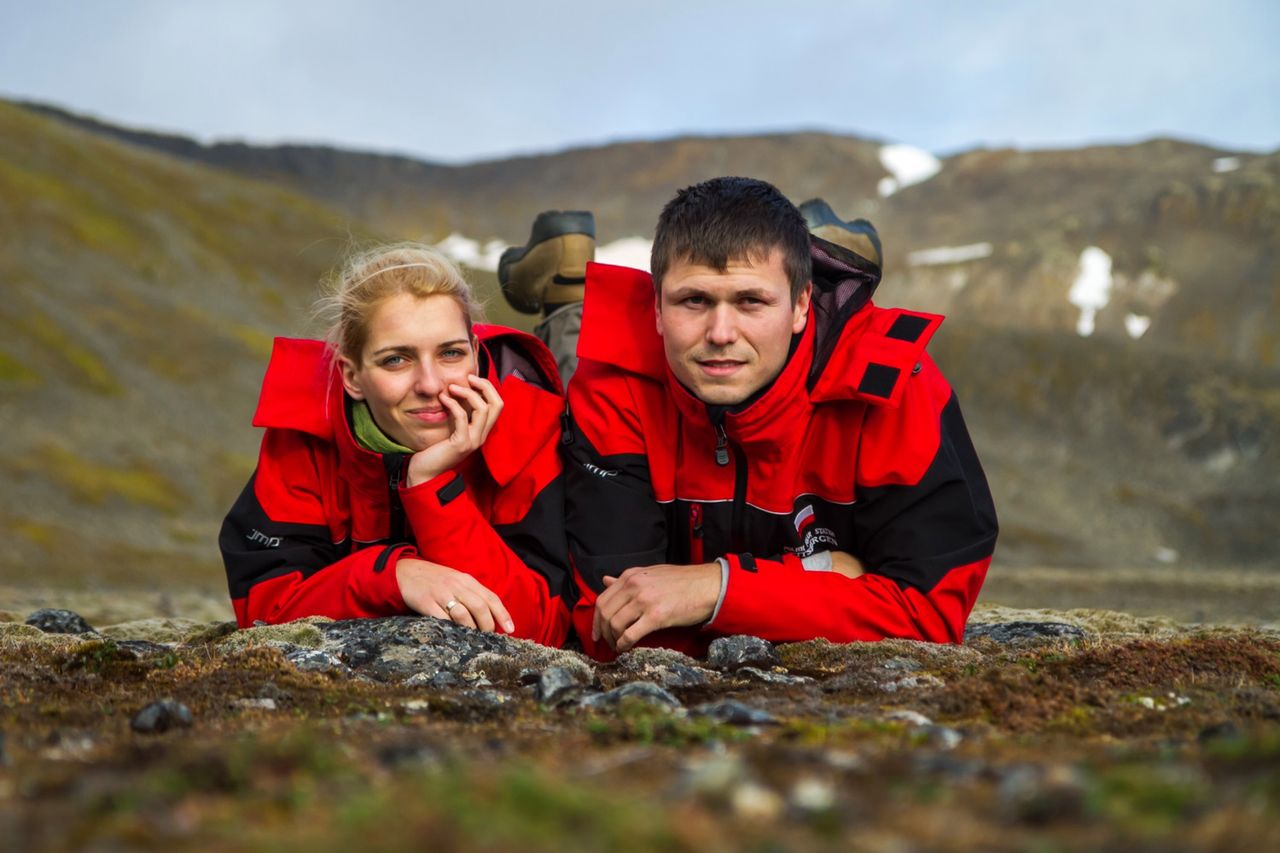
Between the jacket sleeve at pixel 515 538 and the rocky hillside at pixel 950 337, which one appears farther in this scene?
the rocky hillside at pixel 950 337

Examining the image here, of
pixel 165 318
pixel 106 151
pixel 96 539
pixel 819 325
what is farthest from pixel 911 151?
pixel 819 325

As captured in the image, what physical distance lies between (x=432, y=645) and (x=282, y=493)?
1.92 meters

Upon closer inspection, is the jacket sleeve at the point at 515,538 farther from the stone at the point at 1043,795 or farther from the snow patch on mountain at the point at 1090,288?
the snow patch on mountain at the point at 1090,288

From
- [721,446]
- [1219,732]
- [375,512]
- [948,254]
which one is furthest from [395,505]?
[948,254]

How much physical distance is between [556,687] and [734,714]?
1.21 metres

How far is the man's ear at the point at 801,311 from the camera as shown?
329 inches

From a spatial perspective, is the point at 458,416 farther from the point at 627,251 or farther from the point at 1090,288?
the point at 627,251

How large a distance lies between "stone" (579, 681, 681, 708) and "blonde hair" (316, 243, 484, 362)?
3.36 meters

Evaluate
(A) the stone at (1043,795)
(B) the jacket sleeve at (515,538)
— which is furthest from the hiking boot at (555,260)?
(A) the stone at (1043,795)

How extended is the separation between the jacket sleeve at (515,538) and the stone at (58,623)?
4226mm

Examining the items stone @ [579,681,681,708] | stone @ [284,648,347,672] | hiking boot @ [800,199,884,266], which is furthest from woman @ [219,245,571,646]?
hiking boot @ [800,199,884,266]

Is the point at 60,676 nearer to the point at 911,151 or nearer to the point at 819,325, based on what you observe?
the point at 819,325

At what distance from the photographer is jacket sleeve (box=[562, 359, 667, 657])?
28.7 feet

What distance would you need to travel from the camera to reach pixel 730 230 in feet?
26.2
